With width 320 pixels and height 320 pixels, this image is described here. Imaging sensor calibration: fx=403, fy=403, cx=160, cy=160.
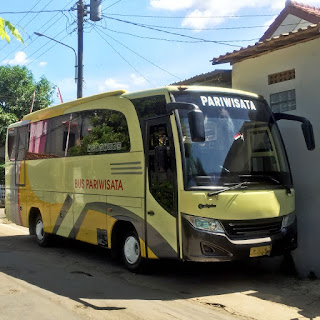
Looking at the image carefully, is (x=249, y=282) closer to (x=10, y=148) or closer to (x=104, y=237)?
(x=104, y=237)

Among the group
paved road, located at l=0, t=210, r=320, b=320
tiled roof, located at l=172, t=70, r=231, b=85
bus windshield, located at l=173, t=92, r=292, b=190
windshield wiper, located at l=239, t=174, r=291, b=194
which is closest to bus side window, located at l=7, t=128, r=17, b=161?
paved road, located at l=0, t=210, r=320, b=320

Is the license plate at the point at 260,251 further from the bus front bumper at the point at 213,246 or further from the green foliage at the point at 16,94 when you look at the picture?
the green foliage at the point at 16,94

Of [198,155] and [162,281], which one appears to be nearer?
[198,155]

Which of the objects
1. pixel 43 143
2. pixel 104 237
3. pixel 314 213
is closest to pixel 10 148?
pixel 43 143

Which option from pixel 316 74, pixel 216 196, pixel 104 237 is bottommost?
pixel 104 237

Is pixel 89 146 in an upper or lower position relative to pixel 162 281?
upper

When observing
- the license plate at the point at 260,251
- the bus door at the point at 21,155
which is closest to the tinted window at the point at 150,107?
the license plate at the point at 260,251

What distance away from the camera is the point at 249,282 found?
6.34 m

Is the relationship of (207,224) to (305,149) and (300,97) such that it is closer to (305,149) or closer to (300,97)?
(305,149)

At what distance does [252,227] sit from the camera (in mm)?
5934

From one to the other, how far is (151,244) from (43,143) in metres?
4.48

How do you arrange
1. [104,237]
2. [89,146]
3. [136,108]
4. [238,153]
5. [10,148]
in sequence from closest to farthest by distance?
[238,153], [136,108], [104,237], [89,146], [10,148]

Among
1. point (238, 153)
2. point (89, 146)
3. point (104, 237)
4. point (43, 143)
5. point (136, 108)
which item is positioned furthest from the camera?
point (43, 143)

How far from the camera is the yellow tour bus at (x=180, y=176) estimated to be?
5738 mm
